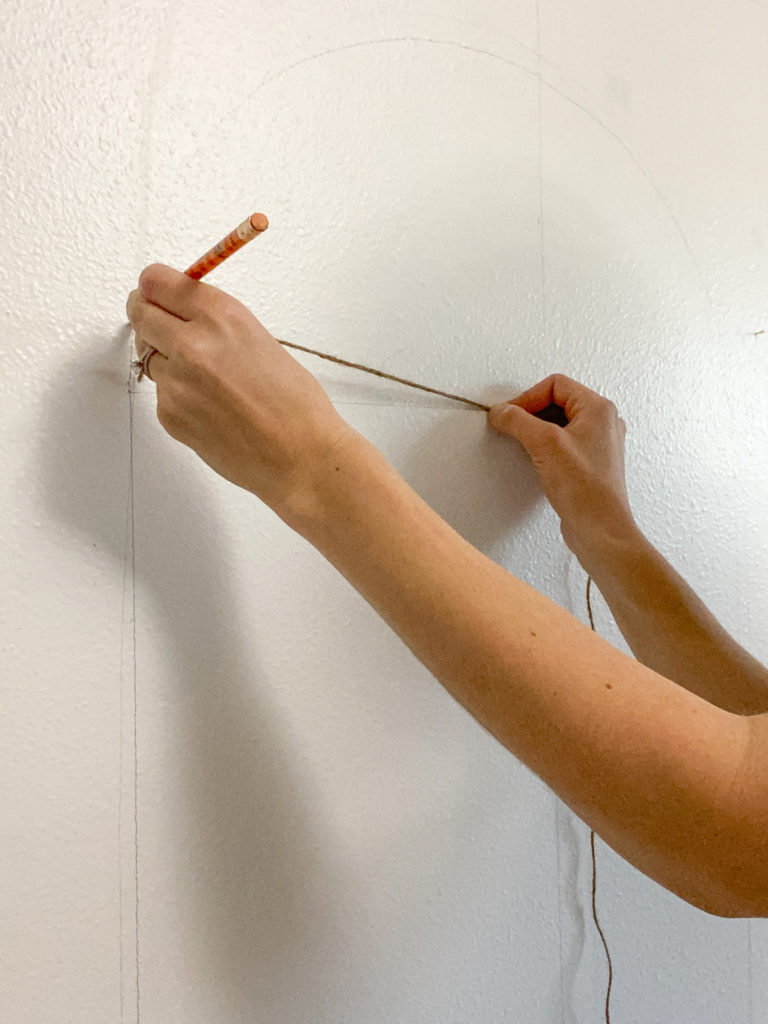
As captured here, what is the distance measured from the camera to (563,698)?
0.37 metres

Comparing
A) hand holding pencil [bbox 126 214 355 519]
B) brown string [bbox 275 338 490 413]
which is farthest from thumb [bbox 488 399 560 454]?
hand holding pencil [bbox 126 214 355 519]

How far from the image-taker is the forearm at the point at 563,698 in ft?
1.18

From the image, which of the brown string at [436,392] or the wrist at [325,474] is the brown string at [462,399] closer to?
the brown string at [436,392]

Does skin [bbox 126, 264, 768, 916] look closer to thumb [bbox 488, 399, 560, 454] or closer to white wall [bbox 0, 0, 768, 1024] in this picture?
white wall [bbox 0, 0, 768, 1024]

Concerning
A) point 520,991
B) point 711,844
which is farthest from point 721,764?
point 520,991

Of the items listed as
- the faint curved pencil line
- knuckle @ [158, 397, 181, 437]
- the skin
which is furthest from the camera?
the faint curved pencil line

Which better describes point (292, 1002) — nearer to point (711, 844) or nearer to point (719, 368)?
point (711, 844)

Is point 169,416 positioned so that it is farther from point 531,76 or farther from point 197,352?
point 531,76

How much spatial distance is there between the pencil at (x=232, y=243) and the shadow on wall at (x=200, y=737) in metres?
0.11

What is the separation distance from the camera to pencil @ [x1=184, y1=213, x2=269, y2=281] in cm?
39

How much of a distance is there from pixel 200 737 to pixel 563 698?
0.29 m

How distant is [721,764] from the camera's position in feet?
1.18

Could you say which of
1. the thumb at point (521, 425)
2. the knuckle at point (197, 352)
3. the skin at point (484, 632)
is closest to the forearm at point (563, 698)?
the skin at point (484, 632)

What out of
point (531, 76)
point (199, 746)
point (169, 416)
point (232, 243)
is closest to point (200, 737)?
point (199, 746)
